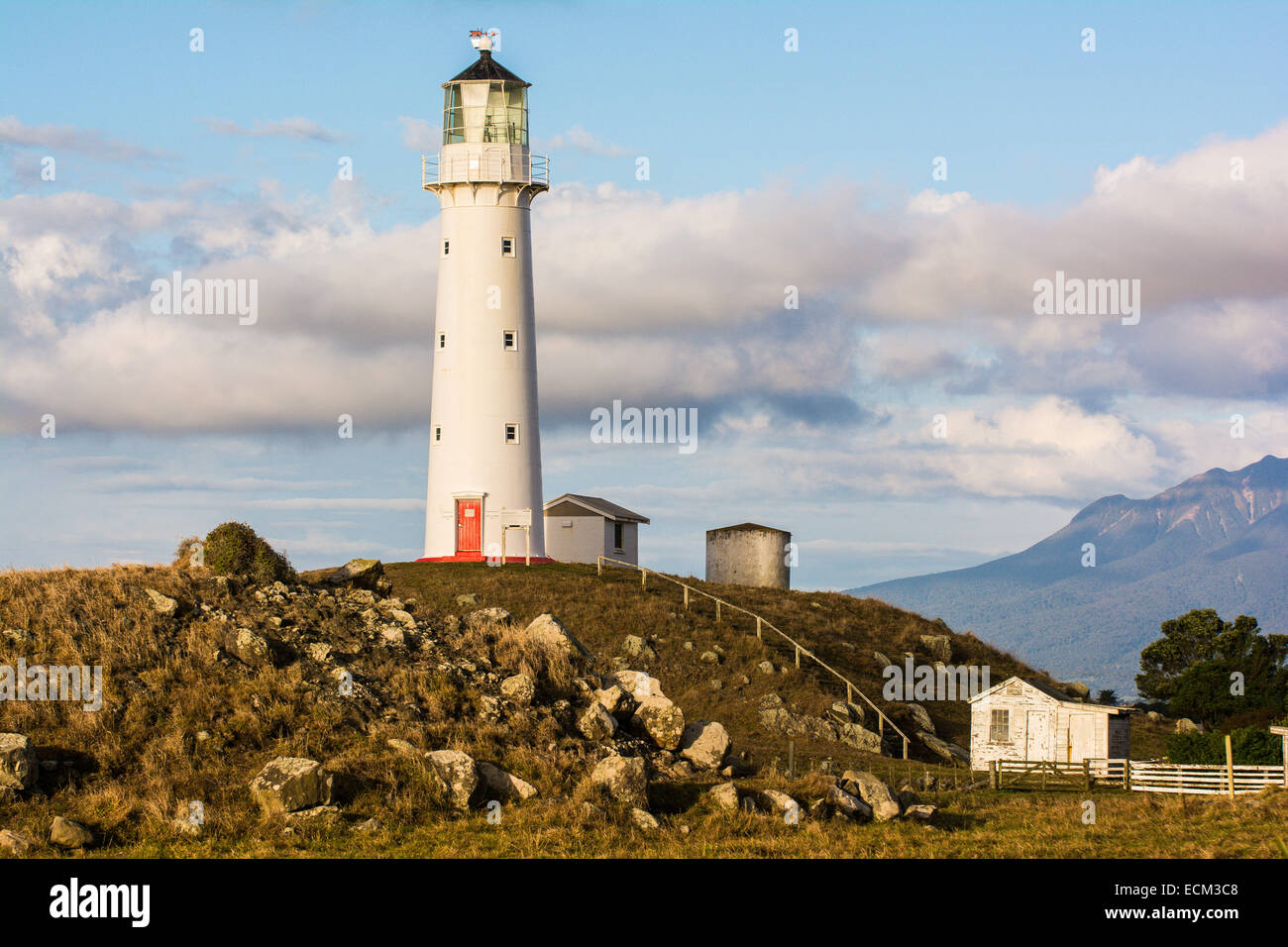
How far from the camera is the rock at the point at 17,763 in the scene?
20391 mm

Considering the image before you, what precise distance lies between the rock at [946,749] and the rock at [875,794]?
1900 cm

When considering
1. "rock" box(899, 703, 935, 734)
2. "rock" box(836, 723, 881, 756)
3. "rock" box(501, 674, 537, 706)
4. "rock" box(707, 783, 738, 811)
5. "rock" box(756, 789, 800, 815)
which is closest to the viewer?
"rock" box(756, 789, 800, 815)

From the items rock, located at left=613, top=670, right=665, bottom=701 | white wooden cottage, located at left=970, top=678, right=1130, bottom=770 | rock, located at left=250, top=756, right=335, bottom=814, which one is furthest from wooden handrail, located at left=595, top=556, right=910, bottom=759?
rock, located at left=250, top=756, right=335, bottom=814

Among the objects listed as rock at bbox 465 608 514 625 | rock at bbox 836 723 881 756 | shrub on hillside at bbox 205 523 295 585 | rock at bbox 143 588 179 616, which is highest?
shrub on hillside at bbox 205 523 295 585

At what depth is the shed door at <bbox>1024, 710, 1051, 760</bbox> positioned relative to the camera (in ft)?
137

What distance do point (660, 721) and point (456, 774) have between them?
5.60 metres

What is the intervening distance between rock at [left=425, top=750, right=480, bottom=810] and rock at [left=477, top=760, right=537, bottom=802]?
1.06ft

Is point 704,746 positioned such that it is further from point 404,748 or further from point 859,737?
point 859,737

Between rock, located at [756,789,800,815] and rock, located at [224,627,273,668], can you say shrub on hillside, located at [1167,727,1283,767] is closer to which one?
rock, located at [756,789,800,815]

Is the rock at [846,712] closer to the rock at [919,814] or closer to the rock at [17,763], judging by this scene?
the rock at [919,814]

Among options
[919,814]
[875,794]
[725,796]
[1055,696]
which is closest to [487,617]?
[725,796]

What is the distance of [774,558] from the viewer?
2611 inches

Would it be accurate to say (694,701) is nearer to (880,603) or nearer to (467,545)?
(467,545)

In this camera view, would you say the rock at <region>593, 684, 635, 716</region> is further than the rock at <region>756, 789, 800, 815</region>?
Yes
